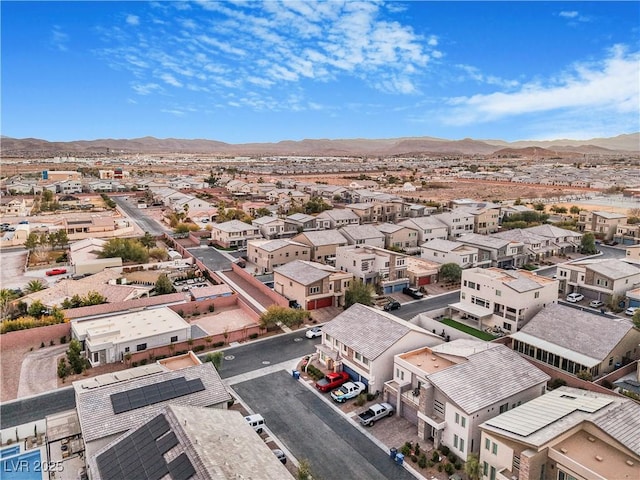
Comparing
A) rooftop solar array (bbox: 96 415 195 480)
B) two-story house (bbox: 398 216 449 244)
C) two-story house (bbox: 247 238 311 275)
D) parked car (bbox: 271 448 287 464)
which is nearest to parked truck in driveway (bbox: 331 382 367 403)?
parked car (bbox: 271 448 287 464)

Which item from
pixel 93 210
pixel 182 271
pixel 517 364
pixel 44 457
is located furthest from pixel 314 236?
pixel 93 210

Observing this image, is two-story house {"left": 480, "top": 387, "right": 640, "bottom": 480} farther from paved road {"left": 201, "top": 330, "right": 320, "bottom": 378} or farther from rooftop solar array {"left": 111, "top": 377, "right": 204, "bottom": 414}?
paved road {"left": 201, "top": 330, "right": 320, "bottom": 378}

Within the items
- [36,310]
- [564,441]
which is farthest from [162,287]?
[564,441]

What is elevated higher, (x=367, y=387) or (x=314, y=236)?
(x=314, y=236)

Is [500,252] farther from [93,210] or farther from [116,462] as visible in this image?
[93,210]

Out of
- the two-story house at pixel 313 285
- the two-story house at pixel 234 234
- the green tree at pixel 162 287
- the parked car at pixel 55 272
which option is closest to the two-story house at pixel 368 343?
the two-story house at pixel 313 285

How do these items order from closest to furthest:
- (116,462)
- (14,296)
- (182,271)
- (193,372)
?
1. (116,462)
2. (193,372)
3. (14,296)
4. (182,271)
